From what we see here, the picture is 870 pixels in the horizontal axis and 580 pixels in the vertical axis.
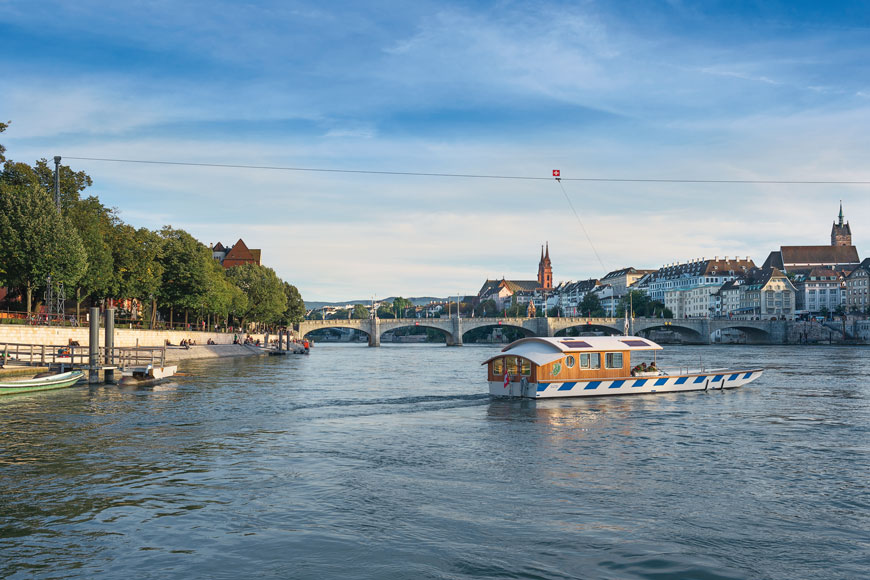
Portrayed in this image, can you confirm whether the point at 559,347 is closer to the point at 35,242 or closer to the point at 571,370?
the point at 571,370

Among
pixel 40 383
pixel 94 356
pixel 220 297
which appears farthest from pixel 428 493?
pixel 220 297

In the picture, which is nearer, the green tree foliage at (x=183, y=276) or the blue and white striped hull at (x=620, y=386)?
the blue and white striped hull at (x=620, y=386)

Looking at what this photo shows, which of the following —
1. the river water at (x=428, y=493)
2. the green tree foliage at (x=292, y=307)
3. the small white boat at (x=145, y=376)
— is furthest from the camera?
the green tree foliage at (x=292, y=307)

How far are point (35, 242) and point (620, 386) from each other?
4229 cm

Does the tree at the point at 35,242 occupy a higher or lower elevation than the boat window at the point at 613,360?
higher

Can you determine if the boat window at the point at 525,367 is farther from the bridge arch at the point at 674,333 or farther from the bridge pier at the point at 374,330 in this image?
the bridge pier at the point at 374,330

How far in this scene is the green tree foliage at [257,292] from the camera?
385ft

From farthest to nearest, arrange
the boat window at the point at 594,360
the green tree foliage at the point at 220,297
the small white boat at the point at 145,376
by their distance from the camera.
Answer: the green tree foliage at the point at 220,297 → the small white boat at the point at 145,376 → the boat window at the point at 594,360

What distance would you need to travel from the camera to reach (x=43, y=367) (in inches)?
1705

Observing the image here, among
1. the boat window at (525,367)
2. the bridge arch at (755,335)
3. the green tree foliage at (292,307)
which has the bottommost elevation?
the bridge arch at (755,335)

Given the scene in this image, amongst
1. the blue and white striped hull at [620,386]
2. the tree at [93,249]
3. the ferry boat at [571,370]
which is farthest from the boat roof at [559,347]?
the tree at [93,249]

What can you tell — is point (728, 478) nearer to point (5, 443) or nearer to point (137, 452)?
point (137, 452)

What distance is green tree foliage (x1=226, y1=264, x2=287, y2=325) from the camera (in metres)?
118

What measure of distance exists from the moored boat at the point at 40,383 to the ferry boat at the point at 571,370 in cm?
2099
